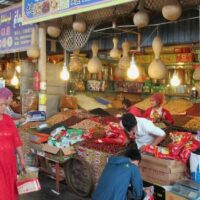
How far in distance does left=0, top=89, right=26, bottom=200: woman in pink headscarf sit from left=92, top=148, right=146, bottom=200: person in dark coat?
1.21m

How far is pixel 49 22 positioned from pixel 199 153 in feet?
16.7

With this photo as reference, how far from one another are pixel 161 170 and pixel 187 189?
0.49 meters

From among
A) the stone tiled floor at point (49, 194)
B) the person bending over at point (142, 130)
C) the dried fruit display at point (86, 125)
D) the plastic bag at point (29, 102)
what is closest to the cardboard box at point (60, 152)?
the stone tiled floor at point (49, 194)

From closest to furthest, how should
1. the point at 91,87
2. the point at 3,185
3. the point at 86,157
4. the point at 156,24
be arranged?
the point at 3,185
the point at 86,157
the point at 156,24
the point at 91,87

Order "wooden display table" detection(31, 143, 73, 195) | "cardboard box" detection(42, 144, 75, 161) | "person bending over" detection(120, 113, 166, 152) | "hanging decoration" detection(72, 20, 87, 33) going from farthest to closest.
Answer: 1. "hanging decoration" detection(72, 20, 87, 33)
2. "wooden display table" detection(31, 143, 73, 195)
3. "cardboard box" detection(42, 144, 75, 161)
4. "person bending over" detection(120, 113, 166, 152)

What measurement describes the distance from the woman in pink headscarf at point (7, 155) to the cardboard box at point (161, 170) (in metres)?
1.65

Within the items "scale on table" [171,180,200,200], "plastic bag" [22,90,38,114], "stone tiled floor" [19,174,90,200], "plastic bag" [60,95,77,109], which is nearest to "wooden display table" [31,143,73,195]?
"stone tiled floor" [19,174,90,200]

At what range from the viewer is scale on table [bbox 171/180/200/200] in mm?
3545

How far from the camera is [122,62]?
6.59 meters

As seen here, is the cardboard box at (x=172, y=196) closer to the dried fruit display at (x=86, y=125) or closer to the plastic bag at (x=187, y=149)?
the plastic bag at (x=187, y=149)

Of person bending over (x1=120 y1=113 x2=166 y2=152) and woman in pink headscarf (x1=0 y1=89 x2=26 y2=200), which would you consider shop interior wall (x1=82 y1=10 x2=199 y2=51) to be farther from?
woman in pink headscarf (x1=0 y1=89 x2=26 y2=200)

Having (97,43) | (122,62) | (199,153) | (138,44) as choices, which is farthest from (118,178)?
(97,43)

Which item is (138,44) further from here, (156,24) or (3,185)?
(3,185)

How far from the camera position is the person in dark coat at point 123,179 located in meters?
3.35
